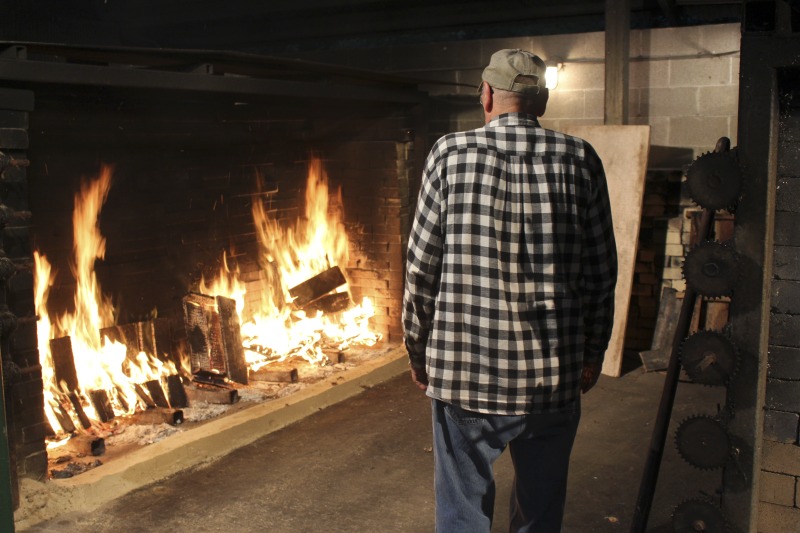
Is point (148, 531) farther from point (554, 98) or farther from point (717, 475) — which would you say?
point (554, 98)

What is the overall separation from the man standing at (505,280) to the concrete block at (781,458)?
4.15 ft

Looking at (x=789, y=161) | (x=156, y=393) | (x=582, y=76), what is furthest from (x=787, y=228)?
(x=582, y=76)

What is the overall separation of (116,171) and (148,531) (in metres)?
2.80

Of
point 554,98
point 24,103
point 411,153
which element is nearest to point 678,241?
point 554,98

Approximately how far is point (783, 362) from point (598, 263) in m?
1.24

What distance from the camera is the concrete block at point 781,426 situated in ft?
12.0

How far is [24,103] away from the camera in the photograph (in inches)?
175

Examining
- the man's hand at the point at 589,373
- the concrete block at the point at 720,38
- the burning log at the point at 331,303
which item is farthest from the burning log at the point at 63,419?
the concrete block at the point at 720,38

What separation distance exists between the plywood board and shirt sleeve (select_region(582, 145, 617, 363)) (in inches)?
174

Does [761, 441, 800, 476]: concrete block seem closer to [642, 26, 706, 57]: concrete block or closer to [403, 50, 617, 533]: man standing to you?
[403, 50, 617, 533]: man standing

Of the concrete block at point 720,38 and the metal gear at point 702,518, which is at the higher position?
the concrete block at point 720,38

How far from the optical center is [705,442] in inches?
147

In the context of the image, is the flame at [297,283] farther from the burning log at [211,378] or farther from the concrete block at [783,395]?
the concrete block at [783,395]

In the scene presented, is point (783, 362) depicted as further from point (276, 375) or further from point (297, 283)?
point (297, 283)
